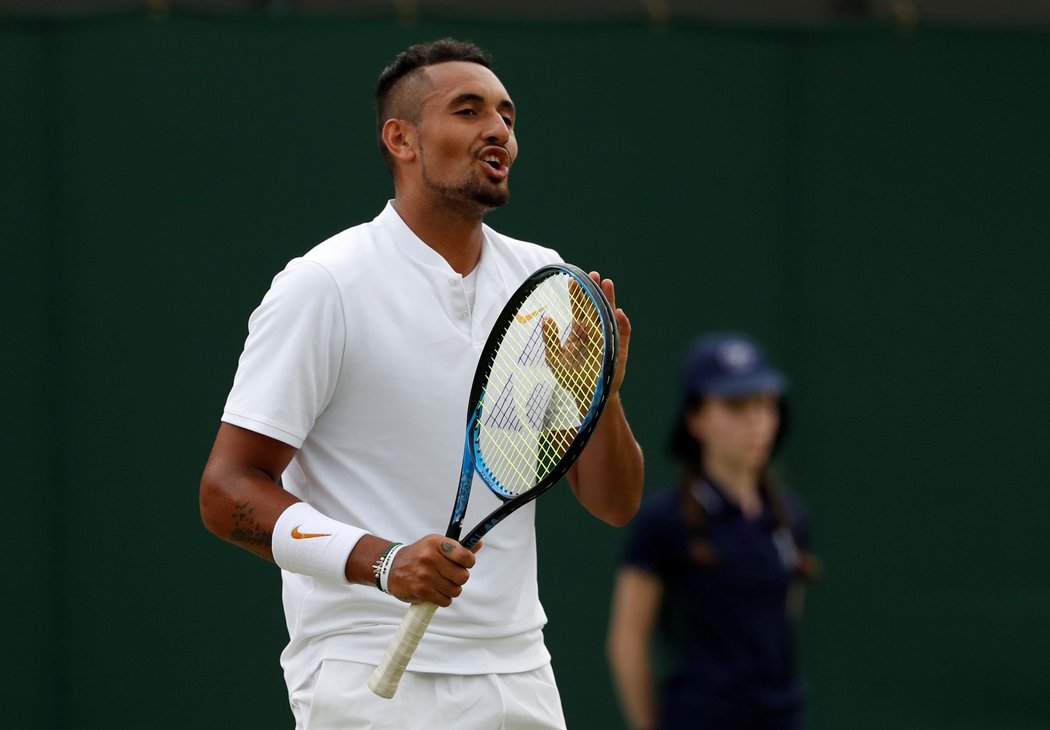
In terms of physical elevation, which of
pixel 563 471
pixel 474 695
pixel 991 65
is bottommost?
pixel 474 695

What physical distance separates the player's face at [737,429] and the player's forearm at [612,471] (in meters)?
0.39

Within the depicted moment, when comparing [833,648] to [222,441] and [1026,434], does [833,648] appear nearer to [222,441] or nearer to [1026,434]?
[1026,434]

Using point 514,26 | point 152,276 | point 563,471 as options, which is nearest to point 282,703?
point 152,276

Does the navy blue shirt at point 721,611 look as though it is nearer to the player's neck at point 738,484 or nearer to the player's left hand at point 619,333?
the player's neck at point 738,484

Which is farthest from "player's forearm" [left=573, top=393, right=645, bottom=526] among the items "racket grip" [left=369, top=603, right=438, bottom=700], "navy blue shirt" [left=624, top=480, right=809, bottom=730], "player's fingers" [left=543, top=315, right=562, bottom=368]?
"racket grip" [left=369, top=603, right=438, bottom=700]

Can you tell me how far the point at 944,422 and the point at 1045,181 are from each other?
0.81 m

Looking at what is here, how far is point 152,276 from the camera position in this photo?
479 centimetres

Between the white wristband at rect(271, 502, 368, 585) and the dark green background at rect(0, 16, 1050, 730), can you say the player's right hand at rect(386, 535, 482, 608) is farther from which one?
the dark green background at rect(0, 16, 1050, 730)

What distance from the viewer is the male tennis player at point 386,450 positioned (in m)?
2.71

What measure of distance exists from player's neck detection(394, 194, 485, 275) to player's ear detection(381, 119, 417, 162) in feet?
0.30

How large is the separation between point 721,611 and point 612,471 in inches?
17.0

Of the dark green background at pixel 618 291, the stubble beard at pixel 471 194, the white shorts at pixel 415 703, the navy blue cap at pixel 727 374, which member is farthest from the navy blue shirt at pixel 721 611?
the dark green background at pixel 618 291

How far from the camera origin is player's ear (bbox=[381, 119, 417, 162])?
3008 mm

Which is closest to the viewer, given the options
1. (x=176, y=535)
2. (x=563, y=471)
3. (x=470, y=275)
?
(x=563, y=471)
